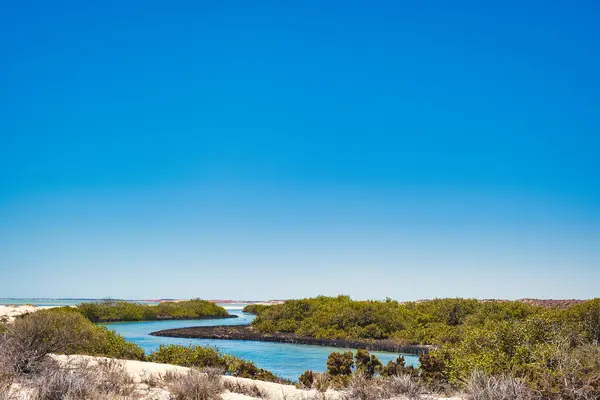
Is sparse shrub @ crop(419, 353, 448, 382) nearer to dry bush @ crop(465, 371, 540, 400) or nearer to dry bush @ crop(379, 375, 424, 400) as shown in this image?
dry bush @ crop(379, 375, 424, 400)

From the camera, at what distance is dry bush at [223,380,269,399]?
11.8 meters

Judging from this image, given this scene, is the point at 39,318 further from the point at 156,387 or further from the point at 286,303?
the point at 286,303

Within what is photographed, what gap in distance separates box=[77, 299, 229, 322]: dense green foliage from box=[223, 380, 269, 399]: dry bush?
156 ft

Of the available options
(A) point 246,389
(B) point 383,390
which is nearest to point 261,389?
(A) point 246,389

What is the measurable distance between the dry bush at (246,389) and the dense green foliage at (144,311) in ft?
156

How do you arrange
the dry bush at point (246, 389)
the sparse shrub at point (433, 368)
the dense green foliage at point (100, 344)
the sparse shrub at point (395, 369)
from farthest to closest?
the dense green foliage at point (100, 344)
the sparse shrub at point (395, 369)
the sparse shrub at point (433, 368)
the dry bush at point (246, 389)

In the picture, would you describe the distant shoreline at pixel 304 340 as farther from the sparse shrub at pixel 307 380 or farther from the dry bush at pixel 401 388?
the dry bush at pixel 401 388

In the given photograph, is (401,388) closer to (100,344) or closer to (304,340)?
(100,344)

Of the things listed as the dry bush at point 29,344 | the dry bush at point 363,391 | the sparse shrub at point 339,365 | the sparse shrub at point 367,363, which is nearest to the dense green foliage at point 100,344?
the dry bush at point 29,344

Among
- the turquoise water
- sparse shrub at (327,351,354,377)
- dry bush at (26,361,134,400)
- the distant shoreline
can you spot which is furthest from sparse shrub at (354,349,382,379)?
the distant shoreline

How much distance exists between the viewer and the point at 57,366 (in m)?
11.3

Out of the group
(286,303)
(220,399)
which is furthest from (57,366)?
(286,303)

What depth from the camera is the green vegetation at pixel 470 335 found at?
1023 cm

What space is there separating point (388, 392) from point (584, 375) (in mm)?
4099
